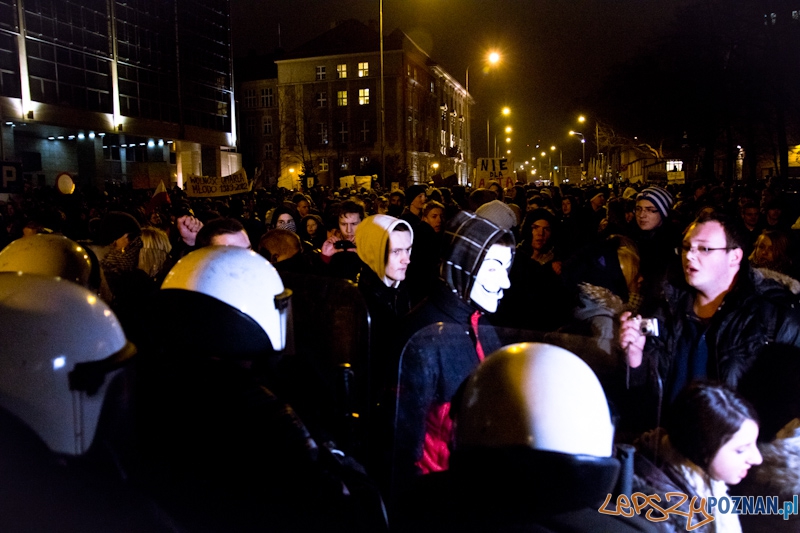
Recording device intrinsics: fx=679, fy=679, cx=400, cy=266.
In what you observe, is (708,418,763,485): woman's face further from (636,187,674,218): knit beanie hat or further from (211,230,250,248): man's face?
(636,187,674,218): knit beanie hat

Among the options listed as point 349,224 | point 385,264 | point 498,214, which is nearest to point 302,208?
point 349,224

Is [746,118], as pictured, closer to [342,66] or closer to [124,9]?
[124,9]

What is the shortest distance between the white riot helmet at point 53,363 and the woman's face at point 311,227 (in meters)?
6.44

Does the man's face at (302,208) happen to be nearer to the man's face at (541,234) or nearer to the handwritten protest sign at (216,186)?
the man's face at (541,234)

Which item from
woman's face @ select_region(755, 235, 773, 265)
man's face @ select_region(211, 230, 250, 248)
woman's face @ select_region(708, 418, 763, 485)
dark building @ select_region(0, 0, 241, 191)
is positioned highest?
dark building @ select_region(0, 0, 241, 191)

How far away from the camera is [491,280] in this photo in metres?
2.90

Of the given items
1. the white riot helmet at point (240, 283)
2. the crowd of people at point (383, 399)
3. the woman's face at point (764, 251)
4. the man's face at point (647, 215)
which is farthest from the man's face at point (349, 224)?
the white riot helmet at point (240, 283)

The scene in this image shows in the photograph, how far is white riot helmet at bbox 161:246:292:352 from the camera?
2.12 m

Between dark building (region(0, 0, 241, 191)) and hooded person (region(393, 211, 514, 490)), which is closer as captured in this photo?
hooded person (region(393, 211, 514, 490))

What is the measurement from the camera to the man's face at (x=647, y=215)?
6.23 metres

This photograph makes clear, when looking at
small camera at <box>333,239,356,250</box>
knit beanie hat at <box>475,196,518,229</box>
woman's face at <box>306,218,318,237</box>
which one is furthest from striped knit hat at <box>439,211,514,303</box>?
woman's face at <box>306,218,318,237</box>

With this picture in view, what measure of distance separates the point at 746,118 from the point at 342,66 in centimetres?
4830

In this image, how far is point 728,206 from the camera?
11875 millimetres

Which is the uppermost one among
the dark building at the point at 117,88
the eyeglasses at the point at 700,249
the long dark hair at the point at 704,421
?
the dark building at the point at 117,88
